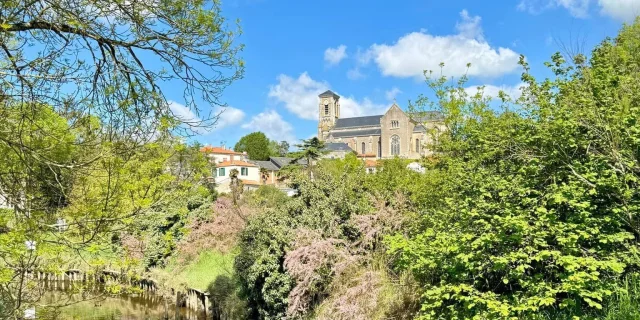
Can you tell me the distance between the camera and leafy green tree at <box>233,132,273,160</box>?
281 ft

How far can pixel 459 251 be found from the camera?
21.3 feet

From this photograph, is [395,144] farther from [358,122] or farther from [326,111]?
[326,111]

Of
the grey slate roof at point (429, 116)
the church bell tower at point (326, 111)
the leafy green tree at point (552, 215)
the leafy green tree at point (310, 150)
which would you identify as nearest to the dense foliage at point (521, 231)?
the leafy green tree at point (552, 215)

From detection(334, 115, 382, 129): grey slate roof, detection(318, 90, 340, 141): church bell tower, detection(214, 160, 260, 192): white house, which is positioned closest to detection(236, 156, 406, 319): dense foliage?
detection(214, 160, 260, 192): white house

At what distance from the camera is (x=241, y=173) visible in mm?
65375

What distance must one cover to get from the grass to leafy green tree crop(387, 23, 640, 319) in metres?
9.55

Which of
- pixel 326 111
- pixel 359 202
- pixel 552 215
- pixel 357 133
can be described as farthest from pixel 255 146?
pixel 552 215

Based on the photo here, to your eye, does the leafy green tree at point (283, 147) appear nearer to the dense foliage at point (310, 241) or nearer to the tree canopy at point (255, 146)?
the tree canopy at point (255, 146)

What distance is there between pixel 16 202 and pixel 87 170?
25.2 inches

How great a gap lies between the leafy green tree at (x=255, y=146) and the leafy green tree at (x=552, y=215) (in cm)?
7808

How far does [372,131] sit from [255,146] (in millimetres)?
20969

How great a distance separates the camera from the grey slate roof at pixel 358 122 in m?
90.6

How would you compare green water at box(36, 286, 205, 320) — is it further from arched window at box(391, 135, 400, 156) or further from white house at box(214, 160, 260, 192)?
arched window at box(391, 135, 400, 156)

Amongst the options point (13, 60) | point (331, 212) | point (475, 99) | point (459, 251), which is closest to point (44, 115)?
point (13, 60)
